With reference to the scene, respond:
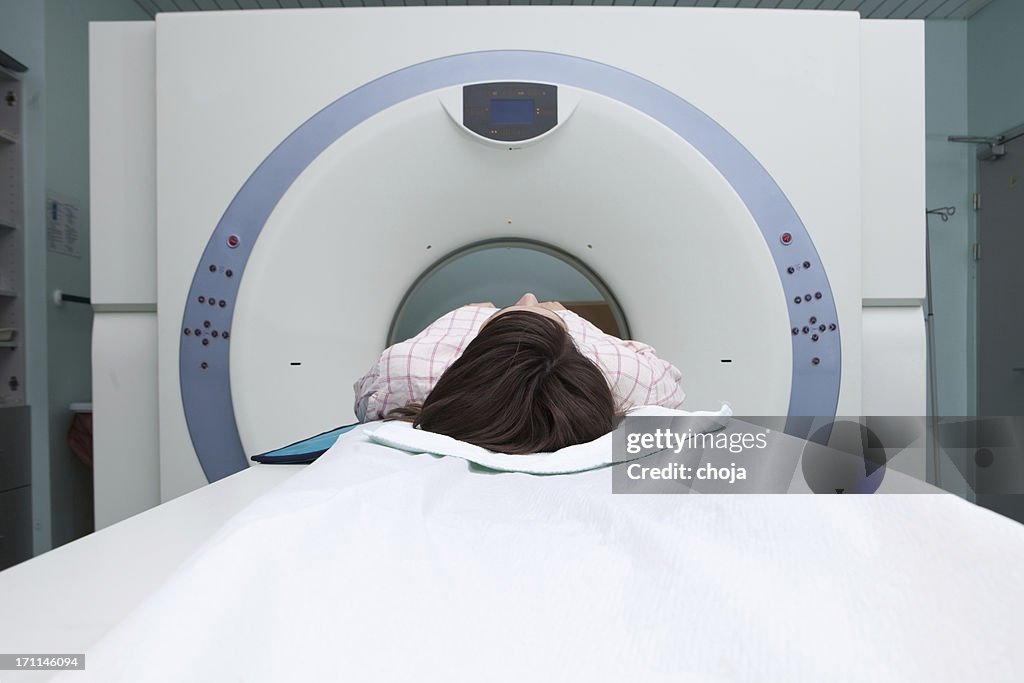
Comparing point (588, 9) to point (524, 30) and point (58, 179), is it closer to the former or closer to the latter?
point (524, 30)

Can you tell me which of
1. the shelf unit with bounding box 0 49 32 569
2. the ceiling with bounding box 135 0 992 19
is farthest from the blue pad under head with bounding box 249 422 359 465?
the ceiling with bounding box 135 0 992 19

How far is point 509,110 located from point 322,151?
16.5 inches

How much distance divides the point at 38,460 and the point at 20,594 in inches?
91.2

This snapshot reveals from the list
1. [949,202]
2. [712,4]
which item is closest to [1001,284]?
[949,202]

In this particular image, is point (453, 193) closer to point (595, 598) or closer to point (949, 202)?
point (595, 598)

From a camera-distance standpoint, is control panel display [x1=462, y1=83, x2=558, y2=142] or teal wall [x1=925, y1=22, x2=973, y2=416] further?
teal wall [x1=925, y1=22, x2=973, y2=416]

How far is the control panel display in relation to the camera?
1.59 m

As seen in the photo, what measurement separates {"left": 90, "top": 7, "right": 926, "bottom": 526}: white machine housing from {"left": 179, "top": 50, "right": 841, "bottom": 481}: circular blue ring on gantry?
0.07 ft

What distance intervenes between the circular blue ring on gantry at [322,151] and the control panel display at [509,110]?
26mm

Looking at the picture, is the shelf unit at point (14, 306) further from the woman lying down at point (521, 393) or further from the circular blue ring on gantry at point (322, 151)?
the woman lying down at point (521, 393)

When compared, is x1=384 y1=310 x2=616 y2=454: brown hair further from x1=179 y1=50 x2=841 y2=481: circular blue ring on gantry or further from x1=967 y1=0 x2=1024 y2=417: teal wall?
x1=967 y1=0 x2=1024 y2=417: teal wall

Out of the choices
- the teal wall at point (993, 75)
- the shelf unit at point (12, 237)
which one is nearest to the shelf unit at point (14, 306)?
the shelf unit at point (12, 237)

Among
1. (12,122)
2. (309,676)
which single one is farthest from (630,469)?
(12,122)

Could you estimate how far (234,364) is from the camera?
155 centimetres
